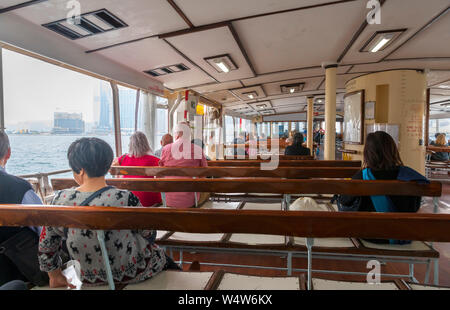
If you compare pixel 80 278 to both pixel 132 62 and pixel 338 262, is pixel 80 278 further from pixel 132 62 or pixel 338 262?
pixel 132 62

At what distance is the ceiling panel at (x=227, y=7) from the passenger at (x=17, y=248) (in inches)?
81.6

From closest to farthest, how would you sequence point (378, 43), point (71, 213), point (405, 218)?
point (405, 218), point (71, 213), point (378, 43)

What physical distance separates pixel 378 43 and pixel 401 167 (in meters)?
3.08

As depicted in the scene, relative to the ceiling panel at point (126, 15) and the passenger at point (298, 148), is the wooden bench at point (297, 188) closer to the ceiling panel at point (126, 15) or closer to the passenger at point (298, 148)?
the ceiling panel at point (126, 15)

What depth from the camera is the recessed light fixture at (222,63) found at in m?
4.31

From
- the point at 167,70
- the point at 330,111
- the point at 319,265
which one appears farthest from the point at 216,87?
the point at 319,265

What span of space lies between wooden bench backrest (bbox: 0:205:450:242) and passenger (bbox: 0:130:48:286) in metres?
0.24

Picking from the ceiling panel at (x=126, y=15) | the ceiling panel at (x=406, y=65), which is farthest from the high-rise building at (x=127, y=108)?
the ceiling panel at (x=406, y=65)

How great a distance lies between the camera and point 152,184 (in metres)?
1.88

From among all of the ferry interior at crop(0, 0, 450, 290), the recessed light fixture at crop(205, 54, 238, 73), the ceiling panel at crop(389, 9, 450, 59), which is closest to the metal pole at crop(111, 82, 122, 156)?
the ferry interior at crop(0, 0, 450, 290)

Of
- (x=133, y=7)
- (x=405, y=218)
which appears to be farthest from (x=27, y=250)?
(x=133, y=7)

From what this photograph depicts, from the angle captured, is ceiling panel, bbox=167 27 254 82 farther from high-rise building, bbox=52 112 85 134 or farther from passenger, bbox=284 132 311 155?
passenger, bbox=284 132 311 155

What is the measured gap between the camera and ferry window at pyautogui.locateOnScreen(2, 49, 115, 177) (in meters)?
2.73

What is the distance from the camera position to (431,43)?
4.17m
